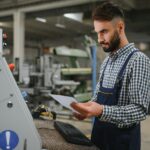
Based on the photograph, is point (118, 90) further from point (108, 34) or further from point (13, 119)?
point (13, 119)

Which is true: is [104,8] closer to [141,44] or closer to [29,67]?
[29,67]

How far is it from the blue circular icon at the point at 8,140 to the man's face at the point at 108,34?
633 millimetres

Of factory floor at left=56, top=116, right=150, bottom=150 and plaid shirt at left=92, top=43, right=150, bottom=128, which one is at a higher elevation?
plaid shirt at left=92, top=43, right=150, bottom=128

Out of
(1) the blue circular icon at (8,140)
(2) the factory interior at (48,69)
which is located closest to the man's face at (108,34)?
(2) the factory interior at (48,69)

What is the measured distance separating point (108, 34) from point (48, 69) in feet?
18.3

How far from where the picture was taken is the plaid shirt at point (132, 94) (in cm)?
132

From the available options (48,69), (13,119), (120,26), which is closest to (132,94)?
(120,26)

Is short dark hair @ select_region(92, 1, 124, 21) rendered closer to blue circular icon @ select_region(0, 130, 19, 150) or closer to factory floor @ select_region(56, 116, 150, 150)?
blue circular icon @ select_region(0, 130, 19, 150)

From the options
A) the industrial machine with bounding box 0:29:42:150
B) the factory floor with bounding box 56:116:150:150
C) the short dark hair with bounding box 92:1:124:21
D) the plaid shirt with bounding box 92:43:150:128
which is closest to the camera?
the industrial machine with bounding box 0:29:42:150

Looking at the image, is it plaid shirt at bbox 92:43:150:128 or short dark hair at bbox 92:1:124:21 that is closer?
plaid shirt at bbox 92:43:150:128

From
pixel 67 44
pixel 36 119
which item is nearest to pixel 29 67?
pixel 36 119

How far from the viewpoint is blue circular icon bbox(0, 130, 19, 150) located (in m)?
1.20

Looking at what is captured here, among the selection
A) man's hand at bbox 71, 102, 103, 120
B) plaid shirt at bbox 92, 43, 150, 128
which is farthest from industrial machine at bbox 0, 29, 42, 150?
plaid shirt at bbox 92, 43, 150, 128

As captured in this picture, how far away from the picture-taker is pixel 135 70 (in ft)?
4.51
